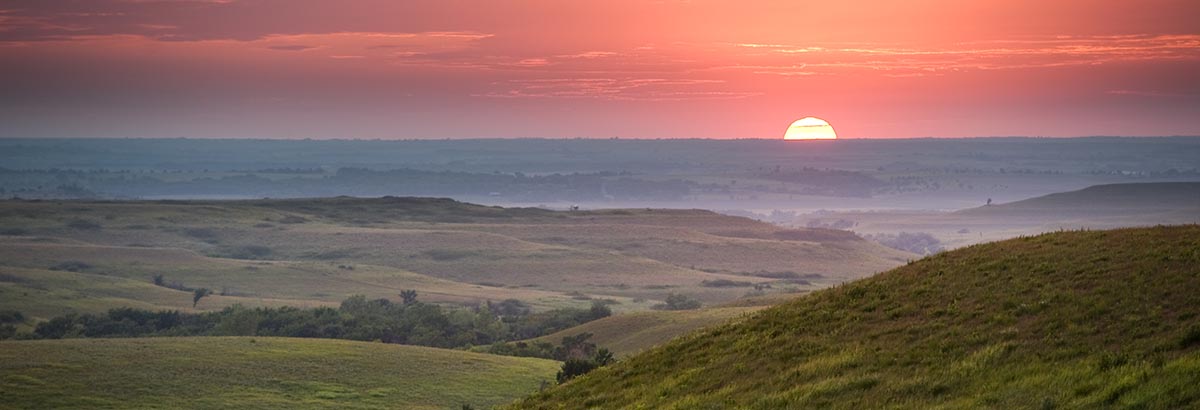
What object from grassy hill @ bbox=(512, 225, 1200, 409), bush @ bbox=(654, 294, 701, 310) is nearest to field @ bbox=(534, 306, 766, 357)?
grassy hill @ bbox=(512, 225, 1200, 409)

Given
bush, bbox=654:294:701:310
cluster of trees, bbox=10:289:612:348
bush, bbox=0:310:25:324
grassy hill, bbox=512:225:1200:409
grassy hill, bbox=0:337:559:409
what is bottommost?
bush, bbox=654:294:701:310

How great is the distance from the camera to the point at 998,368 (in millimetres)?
25672

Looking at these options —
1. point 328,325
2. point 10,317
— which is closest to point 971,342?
point 328,325

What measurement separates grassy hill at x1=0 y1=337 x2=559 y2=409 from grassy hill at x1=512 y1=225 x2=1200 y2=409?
39.1m

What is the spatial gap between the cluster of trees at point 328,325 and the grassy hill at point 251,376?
33.8 m

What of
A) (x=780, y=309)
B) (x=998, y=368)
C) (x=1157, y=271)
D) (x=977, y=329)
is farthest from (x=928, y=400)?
(x=780, y=309)

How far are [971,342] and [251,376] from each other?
62.0 meters

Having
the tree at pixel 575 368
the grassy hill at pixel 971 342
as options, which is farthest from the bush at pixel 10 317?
the grassy hill at pixel 971 342

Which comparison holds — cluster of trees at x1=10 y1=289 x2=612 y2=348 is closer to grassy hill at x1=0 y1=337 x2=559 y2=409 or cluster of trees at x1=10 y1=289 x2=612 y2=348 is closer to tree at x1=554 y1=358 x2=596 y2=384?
grassy hill at x1=0 y1=337 x2=559 y2=409

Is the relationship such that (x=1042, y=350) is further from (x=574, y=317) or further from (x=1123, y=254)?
(x=574, y=317)

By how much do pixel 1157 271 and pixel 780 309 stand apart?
12.2m

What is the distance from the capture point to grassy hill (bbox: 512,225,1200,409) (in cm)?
2373

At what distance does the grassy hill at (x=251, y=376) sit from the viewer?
74250 mm

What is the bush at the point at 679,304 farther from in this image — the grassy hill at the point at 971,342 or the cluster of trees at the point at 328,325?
the grassy hill at the point at 971,342
